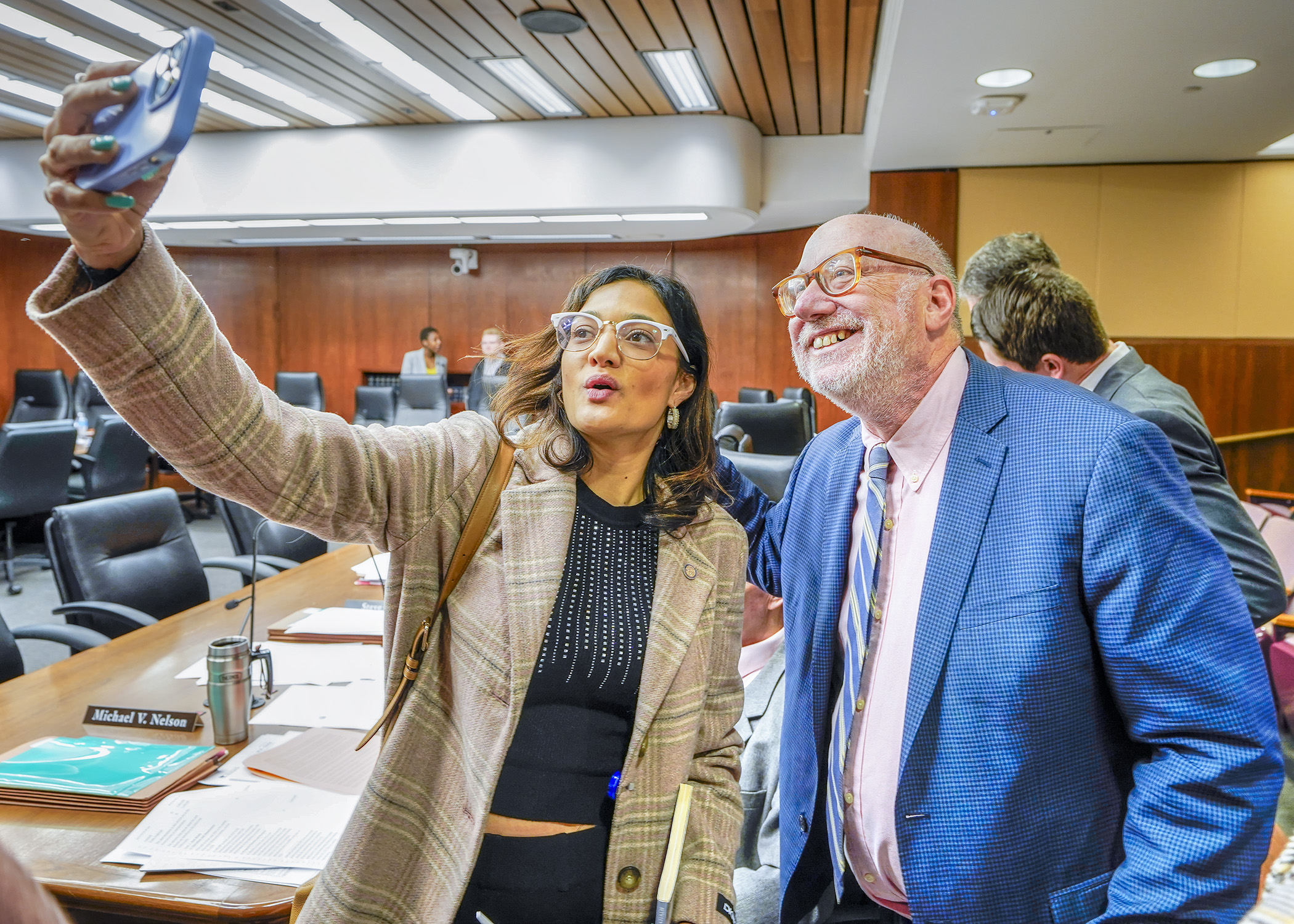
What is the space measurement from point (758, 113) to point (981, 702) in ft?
23.3

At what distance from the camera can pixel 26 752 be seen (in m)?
1.61

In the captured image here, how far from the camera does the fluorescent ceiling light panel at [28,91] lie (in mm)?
6648

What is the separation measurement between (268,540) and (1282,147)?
7973 mm

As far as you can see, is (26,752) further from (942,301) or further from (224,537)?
(224,537)

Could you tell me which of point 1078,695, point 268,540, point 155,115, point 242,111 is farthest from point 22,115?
point 1078,695

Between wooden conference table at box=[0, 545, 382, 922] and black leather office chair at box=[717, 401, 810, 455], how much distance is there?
2.36 m

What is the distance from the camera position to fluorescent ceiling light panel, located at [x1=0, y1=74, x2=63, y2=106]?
6648mm

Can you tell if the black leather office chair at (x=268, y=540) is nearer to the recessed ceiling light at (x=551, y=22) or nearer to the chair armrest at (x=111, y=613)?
the chair armrest at (x=111, y=613)

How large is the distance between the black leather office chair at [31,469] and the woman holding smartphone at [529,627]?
5556mm

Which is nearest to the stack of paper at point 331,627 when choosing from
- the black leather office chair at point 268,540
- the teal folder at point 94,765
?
the teal folder at point 94,765

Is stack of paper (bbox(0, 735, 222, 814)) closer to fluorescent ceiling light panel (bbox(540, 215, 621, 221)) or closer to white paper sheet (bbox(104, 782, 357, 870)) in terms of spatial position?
white paper sheet (bbox(104, 782, 357, 870))

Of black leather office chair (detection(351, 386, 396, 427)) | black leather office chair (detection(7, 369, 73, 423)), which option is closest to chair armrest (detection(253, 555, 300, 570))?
black leather office chair (detection(351, 386, 396, 427))

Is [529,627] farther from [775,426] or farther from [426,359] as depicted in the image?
[426,359]

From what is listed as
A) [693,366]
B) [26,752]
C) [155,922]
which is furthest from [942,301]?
[26,752]
